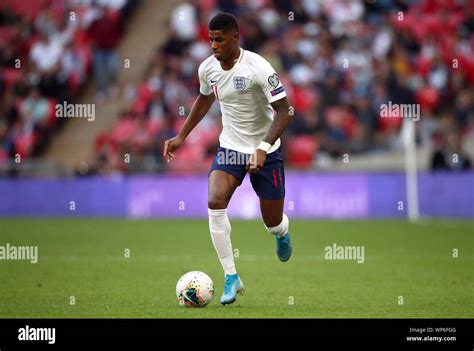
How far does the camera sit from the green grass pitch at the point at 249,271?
9.90 metres

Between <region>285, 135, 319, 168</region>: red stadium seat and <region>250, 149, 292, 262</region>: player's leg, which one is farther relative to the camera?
<region>285, 135, 319, 168</region>: red stadium seat

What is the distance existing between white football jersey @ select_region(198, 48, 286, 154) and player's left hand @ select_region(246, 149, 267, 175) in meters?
0.58

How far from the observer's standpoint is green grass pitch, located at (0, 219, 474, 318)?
9.90m

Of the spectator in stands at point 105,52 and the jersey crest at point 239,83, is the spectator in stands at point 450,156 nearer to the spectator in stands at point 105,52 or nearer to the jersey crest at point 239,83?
the spectator in stands at point 105,52

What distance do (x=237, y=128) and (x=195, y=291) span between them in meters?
1.75

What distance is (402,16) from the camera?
24953 mm

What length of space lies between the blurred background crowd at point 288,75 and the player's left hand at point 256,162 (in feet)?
43.2

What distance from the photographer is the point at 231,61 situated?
33.9 feet

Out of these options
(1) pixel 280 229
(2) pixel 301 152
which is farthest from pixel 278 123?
(2) pixel 301 152

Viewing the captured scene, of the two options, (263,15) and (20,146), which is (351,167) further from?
(20,146)

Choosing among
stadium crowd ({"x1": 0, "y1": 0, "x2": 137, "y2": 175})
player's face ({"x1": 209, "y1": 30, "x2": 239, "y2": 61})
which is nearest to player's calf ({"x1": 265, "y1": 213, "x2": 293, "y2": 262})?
player's face ({"x1": 209, "y1": 30, "x2": 239, "y2": 61})

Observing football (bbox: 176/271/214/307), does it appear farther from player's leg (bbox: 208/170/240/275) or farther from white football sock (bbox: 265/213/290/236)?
white football sock (bbox: 265/213/290/236)
